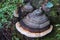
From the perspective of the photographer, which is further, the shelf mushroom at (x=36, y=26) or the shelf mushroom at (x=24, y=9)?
the shelf mushroom at (x=24, y=9)

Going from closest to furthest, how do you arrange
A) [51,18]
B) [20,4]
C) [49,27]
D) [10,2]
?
[49,27] → [51,18] → [20,4] → [10,2]

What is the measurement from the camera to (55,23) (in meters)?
2.90

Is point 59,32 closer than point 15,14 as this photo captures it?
Yes

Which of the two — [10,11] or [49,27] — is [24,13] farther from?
[49,27]

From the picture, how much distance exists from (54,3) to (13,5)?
0.86 m

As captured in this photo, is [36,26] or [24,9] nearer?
[36,26]

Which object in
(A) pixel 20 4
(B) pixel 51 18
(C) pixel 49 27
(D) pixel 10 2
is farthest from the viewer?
(D) pixel 10 2

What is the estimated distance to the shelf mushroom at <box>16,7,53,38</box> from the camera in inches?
99.3

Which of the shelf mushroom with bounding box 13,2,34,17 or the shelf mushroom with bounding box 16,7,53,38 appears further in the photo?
the shelf mushroom with bounding box 13,2,34,17

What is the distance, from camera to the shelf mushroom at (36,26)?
2.52m

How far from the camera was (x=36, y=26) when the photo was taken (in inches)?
100

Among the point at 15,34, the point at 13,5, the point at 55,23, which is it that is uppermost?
the point at 13,5

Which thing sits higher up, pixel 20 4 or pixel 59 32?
pixel 20 4

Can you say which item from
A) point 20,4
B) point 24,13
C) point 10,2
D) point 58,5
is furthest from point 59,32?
point 10,2
